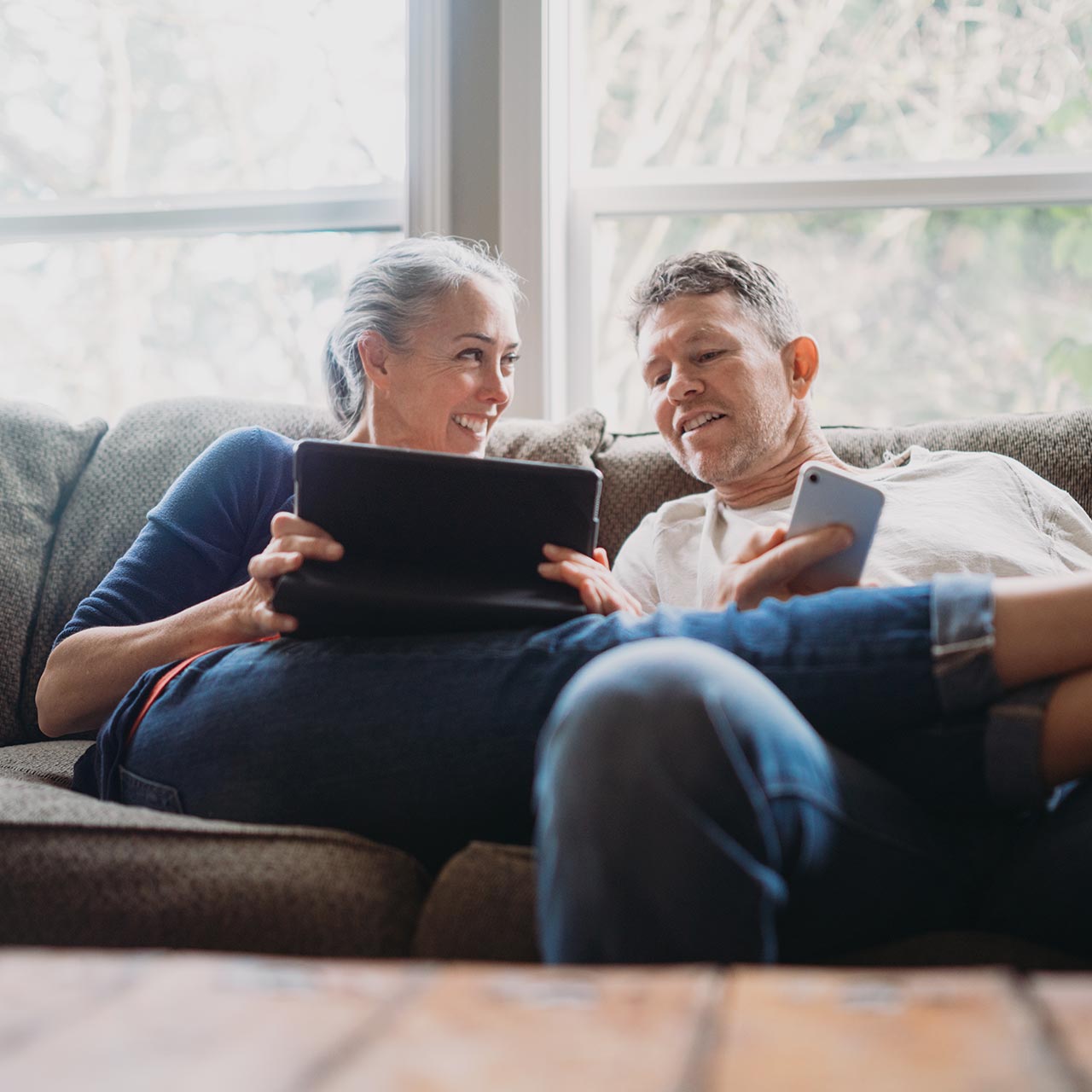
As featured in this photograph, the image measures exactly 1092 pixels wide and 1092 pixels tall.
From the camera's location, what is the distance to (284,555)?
46.0 inches

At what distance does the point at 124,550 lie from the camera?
1807 millimetres

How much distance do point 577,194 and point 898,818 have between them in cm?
192

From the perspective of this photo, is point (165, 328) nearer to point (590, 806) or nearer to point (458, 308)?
point (458, 308)

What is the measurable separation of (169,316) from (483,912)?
2.19m

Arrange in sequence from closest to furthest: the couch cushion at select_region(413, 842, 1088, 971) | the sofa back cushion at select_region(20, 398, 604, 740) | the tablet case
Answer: the couch cushion at select_region(413, 842, 1088, 971)
the tablet case
the sofa back cushion at select_region(20, 398, 604, 740)

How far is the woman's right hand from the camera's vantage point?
1170 millimetres

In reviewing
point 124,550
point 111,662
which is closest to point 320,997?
point 111,662

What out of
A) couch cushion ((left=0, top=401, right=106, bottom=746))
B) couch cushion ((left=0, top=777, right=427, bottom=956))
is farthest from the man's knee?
couch cushion ((left=0, top=401, right=106, bottom=746))

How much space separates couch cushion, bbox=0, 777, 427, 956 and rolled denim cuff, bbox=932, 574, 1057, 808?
490mm

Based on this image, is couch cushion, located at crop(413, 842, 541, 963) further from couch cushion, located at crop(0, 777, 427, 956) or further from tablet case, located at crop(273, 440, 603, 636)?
tablet case, located at crop(273, 440, 603, 636)

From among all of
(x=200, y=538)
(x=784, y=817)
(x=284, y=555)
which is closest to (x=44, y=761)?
(x=200, y=538)

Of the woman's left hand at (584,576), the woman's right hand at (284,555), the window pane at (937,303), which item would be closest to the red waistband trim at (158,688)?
the woman's right hand at (284,555)

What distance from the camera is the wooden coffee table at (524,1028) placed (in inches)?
16.1

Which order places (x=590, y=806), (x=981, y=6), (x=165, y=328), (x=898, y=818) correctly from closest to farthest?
(x=590, y=806) → (x=898, y=818) → (x=981, y=6) → (x=165, y=328)
